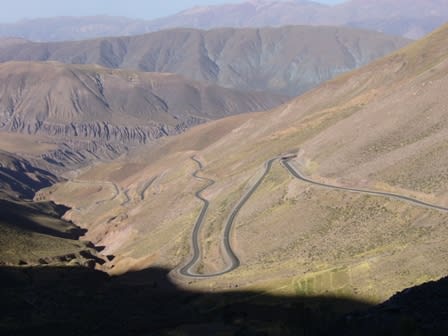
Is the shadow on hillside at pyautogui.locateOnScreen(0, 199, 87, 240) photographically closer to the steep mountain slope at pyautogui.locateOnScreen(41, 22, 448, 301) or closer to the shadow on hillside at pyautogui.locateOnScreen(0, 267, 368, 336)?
the steep mountain slope at pyautogui.locateOnScreen(41, 22, 448, 301)

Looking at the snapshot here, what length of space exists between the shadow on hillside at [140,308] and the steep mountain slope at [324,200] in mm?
3117

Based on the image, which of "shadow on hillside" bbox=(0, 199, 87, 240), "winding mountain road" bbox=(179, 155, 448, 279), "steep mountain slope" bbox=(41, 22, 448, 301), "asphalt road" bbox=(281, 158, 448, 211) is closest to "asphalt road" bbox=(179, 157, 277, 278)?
"winding mountain road" bbox=(179, 155, 448, 279)

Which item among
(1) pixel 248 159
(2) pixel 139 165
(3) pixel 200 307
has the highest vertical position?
(3) pixel 200 307

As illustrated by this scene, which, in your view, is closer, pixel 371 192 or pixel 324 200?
pixel 371 192

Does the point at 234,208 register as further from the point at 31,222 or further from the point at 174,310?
the point at 31,222

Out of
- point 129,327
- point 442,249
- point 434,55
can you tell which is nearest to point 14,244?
point 129,327

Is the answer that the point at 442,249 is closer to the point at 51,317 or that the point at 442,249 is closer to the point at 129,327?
the point at 129,327

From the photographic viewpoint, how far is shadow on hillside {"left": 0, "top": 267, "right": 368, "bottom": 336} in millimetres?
49188

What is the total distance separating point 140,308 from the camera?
208 ft

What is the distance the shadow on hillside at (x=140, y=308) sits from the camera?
4919cm

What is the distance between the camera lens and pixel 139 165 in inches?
7559

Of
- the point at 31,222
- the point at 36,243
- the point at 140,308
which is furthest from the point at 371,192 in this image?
the point at 31,222

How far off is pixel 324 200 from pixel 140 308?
26037 mm

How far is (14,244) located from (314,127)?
184 ft
